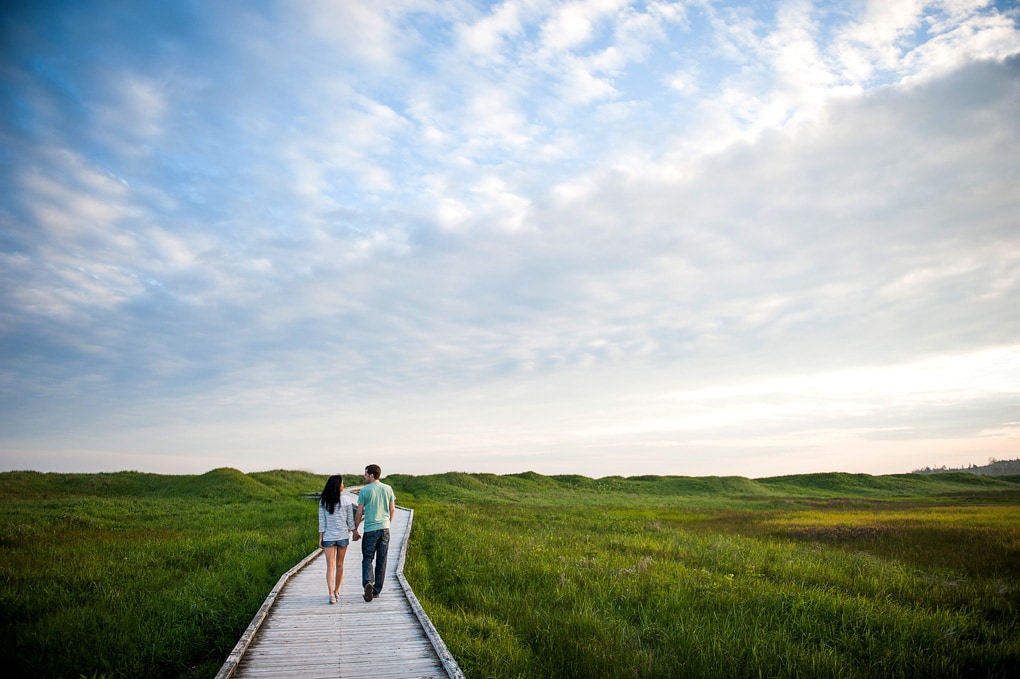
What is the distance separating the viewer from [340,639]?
7727 millimetres

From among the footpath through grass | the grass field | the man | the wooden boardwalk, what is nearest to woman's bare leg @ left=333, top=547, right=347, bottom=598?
the wooden boardwalk

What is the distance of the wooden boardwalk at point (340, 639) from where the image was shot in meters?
6.59

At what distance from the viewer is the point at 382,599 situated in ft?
33.0

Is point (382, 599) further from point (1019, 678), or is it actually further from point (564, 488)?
point (564, 488)

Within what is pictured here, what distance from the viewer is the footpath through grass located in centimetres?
752

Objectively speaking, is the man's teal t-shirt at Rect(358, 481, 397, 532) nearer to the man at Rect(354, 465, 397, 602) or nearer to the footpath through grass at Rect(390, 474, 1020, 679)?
the man at Rect(354, 465, 397, 602)

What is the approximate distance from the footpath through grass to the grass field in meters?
0.04

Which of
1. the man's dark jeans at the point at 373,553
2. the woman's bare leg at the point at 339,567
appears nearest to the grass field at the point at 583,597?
the man's dark jeans at the point at 373,553

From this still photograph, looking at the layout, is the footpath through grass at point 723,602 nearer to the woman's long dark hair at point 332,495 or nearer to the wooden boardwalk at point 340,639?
the wooden boardwalk at point 340,639

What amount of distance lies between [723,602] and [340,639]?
719cm

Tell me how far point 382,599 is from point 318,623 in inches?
67.2

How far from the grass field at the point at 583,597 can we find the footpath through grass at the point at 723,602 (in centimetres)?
4

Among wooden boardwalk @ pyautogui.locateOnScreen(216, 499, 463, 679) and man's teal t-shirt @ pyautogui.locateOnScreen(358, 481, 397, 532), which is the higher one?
man's teal t-shirt @ pyautogui.locateOnScreen(358, 481, 397, 532)

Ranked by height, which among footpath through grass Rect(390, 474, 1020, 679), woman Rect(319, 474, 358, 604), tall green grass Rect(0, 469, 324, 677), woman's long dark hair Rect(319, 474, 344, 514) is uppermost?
woman's long dark hair Rect(319, 474, 344, 514)
